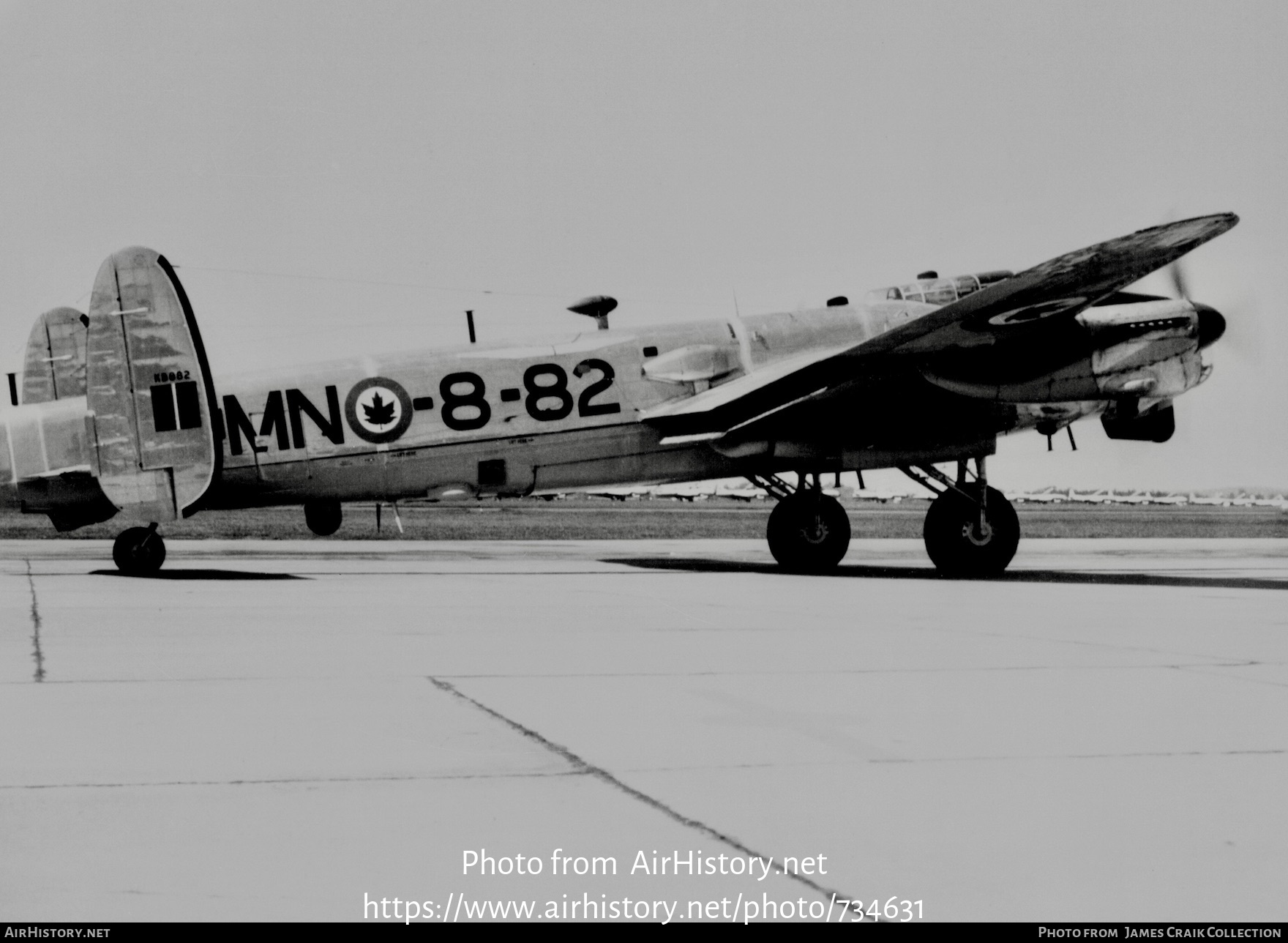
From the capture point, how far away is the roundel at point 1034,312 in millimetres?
17656

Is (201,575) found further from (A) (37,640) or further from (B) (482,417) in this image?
(A) (37,640)

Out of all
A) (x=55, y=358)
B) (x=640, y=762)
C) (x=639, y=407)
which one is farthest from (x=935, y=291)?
(x=640, y=762)

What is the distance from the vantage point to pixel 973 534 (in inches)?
757

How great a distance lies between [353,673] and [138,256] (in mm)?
10519

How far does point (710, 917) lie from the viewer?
4.07 meters

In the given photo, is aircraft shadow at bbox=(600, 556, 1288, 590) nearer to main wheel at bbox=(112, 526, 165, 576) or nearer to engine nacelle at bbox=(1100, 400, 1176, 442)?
engine nacelle at bbox=(1100, 400, 1176, 442)

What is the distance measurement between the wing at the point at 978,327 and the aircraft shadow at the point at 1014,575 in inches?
96.4

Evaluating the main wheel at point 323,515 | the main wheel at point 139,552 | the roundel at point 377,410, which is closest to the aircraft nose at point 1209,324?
the roundel at point 377,410

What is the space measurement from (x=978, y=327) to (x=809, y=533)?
13.1ft

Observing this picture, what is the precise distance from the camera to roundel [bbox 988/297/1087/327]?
1766 centimetres

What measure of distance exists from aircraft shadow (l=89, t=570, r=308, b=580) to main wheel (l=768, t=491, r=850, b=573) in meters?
6.86

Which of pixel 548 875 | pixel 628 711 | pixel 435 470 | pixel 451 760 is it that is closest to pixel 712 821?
pixel 548 875
